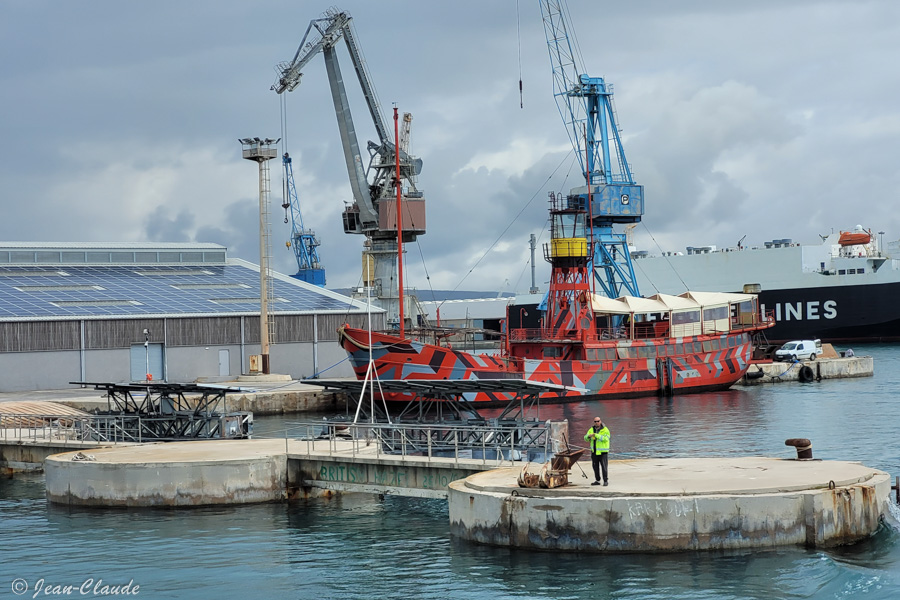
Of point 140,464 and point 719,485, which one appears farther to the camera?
point 140,464

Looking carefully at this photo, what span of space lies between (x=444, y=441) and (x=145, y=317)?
39.5 meters

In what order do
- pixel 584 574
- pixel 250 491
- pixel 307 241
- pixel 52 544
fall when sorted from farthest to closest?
pixel 307 241 → pixel 250 491 → pixel 52 544 → pixel 584 574

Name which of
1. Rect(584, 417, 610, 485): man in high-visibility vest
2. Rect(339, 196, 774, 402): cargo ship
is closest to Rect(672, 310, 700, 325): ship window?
Rect(339, 196, 774, 402): cargo ship

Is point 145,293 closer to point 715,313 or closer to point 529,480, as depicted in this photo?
point 715,313

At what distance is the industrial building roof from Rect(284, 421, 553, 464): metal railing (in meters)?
35.8

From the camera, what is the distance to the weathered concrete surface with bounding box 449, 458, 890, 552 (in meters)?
24.7

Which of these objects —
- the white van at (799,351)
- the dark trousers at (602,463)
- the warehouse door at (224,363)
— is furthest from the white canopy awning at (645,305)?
the dark trousers at (602,463)

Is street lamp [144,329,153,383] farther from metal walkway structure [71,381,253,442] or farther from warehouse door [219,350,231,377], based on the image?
metal walkway structure [71,381,253,442]

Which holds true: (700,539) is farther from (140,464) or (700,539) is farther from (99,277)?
(99,277)

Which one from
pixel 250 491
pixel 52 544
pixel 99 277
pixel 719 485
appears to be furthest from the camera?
pixel 99 277

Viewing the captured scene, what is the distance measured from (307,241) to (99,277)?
8969 centimetres

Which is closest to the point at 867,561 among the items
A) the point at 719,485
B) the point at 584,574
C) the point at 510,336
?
the point at 719,485

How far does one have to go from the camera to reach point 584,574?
24.1 meters

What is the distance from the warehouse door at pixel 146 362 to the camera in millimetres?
69312
